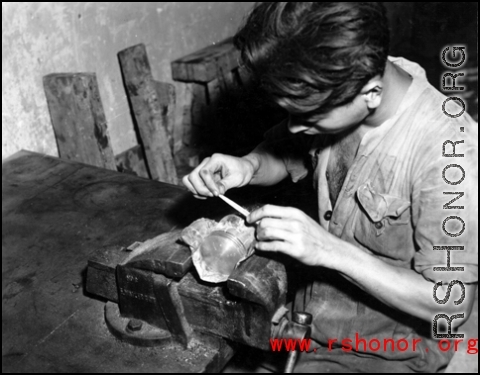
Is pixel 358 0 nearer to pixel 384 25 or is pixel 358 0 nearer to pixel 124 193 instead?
pixel 384 25

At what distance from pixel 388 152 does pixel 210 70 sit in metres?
2.65

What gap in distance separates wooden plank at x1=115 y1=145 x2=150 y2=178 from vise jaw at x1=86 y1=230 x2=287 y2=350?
7.12 feet

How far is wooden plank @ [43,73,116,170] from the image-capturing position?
280 cm

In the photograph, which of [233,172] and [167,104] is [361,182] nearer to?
[233,172]

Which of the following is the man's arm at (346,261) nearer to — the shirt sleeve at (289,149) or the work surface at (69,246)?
the work surface at (69,246)

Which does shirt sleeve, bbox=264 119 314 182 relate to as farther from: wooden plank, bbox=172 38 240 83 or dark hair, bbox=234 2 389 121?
wooden plank, bbox=172 38 240 83

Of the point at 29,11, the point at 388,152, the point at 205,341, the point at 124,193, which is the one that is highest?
the point at 29,11

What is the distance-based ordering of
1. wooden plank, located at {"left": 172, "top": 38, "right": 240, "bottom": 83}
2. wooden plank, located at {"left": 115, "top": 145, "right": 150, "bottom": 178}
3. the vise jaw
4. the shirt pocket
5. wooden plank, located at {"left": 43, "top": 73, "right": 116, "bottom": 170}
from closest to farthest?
the vise jaw < the shirt pocket < wooden plank, located at {"left": 43, "top": 73, "right": 116, "bottom": 170} < wooden plank, located at {"left": 115, "top": 145, "right": 150, "bottom": 178} < wooden plank, located at {"left": 172, "top": 38, "right": 240, "bottom": 83}

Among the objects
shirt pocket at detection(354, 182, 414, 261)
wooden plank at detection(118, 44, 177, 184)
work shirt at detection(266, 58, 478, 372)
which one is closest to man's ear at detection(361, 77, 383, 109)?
work shirt at detection(266, 58, 478, 372)

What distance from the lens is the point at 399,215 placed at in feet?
4.99

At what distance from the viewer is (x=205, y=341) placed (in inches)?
55.9

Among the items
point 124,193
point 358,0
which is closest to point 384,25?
point 358,0

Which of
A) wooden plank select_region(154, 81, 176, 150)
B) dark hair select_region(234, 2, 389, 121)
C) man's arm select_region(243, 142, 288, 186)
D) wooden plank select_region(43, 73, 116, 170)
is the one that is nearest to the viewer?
dark hair select_region(234, 2, 389, 121)

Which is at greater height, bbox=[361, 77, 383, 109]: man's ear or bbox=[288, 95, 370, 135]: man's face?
bbox=[361, 77, 383, 109]: man's ear
